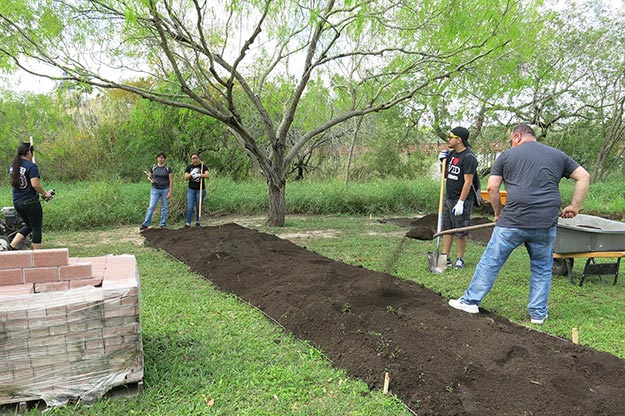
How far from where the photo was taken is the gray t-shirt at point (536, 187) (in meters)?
3.76

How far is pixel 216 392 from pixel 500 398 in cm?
162

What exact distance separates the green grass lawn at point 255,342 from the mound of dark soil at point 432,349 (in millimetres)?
171

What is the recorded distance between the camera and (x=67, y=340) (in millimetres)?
2480

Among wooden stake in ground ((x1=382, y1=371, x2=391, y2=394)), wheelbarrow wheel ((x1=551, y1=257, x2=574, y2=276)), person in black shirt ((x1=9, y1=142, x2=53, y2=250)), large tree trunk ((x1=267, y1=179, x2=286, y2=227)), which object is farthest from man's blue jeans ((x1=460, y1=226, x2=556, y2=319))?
large tree trunk ((x1=267, y1=179, x2=286, y2=227))

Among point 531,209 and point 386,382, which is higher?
point 531,209

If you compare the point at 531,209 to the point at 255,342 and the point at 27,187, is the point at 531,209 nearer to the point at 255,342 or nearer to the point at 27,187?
the point at 255,342

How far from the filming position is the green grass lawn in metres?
2.55

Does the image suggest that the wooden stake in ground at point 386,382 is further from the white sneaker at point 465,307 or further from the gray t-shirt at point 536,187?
the gray t-shirt at point 536,187

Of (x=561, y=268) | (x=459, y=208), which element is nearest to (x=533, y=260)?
(x=459, y=208)

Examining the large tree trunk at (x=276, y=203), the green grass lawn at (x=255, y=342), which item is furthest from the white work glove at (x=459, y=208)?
the large tree trunk at (x=276, y=203)

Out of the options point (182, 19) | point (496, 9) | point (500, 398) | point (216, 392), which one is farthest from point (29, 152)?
point (496, 9)

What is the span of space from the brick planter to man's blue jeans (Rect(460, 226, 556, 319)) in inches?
111

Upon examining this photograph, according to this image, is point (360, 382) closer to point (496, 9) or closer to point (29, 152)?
point (29, 152)

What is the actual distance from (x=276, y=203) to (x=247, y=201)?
8.24ft
